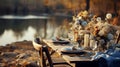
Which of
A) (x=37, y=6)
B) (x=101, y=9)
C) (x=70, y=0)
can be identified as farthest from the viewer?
(x=37, y=6)

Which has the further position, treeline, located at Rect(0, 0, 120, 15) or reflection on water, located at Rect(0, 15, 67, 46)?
treeline, located at Rect(0, 0, 120, 15)

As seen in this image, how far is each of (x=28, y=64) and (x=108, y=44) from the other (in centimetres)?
264

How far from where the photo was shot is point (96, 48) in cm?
484

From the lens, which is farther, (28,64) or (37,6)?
(37,6)

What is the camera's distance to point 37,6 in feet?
131

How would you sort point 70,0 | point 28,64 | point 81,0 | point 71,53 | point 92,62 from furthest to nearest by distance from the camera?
point 70,0 < point 81,0 < point 28,64 < point 71,53 < point 92,62

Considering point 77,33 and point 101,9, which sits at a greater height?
point 77,33

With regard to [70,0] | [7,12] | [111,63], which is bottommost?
[7,12]

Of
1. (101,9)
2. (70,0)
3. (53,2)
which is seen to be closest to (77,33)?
(101,9)

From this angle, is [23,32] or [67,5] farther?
[67,5]

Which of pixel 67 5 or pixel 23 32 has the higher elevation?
pixel 67 5

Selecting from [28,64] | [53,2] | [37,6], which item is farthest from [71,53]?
[37,6]

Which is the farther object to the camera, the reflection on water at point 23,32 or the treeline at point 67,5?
the treeline at point 67,5

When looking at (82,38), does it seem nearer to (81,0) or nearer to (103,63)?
(103,63)
